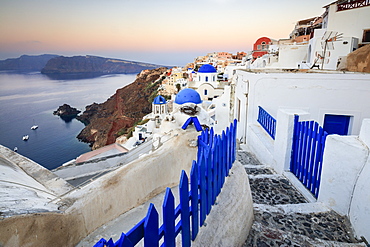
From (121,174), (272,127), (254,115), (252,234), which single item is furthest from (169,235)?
(254,115)

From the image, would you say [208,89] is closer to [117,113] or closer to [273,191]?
[273,191]

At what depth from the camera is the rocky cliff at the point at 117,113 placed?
48975mm

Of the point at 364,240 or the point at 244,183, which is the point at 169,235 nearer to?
the point at 244,183

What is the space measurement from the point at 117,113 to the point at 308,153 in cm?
6637

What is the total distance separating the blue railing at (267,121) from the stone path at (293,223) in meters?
2.12

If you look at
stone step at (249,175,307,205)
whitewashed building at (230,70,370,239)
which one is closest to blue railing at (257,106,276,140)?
whitewashed building at (230,70,370,239)

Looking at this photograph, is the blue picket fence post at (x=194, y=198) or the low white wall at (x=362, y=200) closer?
the blue picket fence post at (x=194, y=198)

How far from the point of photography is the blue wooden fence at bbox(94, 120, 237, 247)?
1.14m

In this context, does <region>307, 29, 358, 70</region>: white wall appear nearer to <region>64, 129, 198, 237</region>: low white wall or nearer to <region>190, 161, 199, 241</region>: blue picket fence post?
<region>64, 129, 198, 237</region>: low white wall

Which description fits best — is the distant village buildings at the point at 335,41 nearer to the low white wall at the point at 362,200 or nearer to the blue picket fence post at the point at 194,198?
the low white wall at the point at 362,200

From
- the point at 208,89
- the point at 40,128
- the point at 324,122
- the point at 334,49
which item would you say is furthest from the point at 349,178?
the point at 40,128

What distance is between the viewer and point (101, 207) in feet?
9.95

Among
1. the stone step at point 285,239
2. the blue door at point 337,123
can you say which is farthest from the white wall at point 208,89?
the stone step at point 285,239

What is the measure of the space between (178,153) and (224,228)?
8.64 feet
